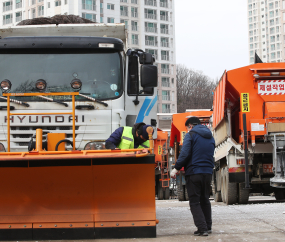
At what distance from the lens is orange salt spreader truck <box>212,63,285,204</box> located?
10062mm

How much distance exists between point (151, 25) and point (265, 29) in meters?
71.5

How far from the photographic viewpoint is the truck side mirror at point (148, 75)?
7.09 m

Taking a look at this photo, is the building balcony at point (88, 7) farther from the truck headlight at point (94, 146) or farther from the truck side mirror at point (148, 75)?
the truck headlight at point (94, 146)

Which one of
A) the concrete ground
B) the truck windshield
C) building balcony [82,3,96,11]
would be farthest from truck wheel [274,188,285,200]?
building balcony [82,3,96,11]

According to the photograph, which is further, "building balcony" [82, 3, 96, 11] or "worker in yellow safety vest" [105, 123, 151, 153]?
"building balcony" [82, 3, 96, 11]

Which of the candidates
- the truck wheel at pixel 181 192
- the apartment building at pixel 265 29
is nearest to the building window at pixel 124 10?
the apartment building at pixel 265 29

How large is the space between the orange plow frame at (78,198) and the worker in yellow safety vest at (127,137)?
24.4 inches

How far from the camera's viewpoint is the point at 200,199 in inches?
246

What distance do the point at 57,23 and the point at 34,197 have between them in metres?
3.84

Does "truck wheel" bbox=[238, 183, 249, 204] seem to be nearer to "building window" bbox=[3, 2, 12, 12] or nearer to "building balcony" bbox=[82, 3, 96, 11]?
"building balcony" bbox=[82, 3, 96, 11]

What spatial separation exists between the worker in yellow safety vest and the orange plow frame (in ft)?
2.04

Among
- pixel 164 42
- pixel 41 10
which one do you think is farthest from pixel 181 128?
pixel 164 42

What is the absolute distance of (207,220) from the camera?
6.20m

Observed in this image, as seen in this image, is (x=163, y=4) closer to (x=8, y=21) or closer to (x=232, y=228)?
(x=8, y=21)
